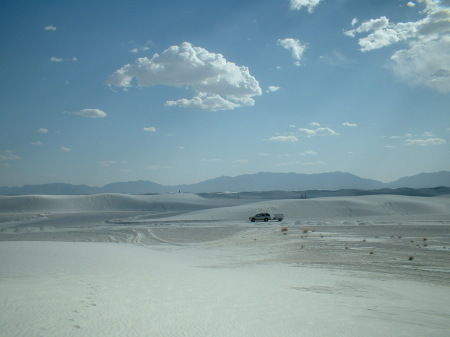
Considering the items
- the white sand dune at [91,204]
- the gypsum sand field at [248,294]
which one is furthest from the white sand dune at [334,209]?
the gypsum sand field at [248,294]

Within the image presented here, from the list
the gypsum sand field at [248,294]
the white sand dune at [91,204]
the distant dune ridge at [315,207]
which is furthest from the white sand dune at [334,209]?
the gypsum sand field at [248,294]

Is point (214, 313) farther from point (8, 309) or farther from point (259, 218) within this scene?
point (259, 218)

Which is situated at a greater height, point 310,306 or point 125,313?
point 125,313

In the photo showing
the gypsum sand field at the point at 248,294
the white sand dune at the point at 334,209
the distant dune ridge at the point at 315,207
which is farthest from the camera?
the distant dune ridge at the point at 315,207

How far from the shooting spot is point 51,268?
11664 mm

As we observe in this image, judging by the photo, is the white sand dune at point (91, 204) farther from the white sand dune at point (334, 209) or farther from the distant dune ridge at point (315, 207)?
the white sand dune at point (334, 209)

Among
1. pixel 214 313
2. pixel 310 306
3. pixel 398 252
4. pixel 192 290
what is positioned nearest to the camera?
pixel 214 313

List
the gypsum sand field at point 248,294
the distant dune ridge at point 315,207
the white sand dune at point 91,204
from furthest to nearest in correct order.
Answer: the white sand dune at point 91,204
the distant dune ridge at point 315,207
the gypsum sand field at point 248,294

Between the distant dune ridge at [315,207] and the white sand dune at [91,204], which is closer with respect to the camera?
the distant dune ridge at [315,207]

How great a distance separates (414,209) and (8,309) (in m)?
66.4

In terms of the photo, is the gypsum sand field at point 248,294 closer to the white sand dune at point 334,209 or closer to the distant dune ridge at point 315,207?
the white sand dune at point 334,209

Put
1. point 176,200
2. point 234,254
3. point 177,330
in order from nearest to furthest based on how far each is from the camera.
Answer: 1. point 177,330
2. point 234,254
3. point 176,200

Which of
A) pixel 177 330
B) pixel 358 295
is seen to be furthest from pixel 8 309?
pixel 358 295

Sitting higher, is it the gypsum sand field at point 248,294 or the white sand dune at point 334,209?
the gypsum sand field at point 248,294
